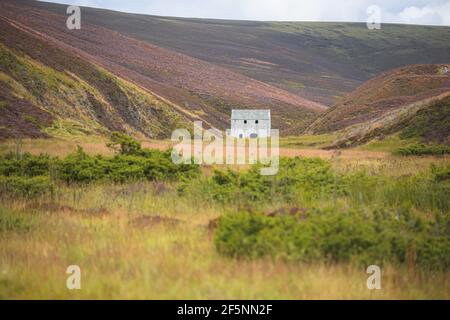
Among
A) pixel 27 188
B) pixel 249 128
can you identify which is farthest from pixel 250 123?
pixel 27 188

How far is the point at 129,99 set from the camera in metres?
55.2

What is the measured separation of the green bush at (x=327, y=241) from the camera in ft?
20.9

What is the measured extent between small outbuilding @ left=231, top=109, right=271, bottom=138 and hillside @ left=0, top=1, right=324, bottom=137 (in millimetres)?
2877

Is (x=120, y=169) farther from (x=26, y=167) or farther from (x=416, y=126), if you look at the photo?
(x=416, y=126)

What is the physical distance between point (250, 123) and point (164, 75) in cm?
2113

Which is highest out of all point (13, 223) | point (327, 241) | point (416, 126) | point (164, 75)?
point (164, 75)

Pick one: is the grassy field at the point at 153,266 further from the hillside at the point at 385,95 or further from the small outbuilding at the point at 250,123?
the small outbuilding at the point at 250,123

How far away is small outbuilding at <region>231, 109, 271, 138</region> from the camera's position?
256ft

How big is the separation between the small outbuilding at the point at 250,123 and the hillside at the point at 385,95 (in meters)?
10.5

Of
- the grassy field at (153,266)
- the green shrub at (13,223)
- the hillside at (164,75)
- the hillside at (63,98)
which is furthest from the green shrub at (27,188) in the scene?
the hillside at (164,75)

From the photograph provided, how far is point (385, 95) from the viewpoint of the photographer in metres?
64.6

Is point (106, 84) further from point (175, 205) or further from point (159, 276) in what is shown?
point (159, 276)

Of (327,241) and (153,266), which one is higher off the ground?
(327,241)
